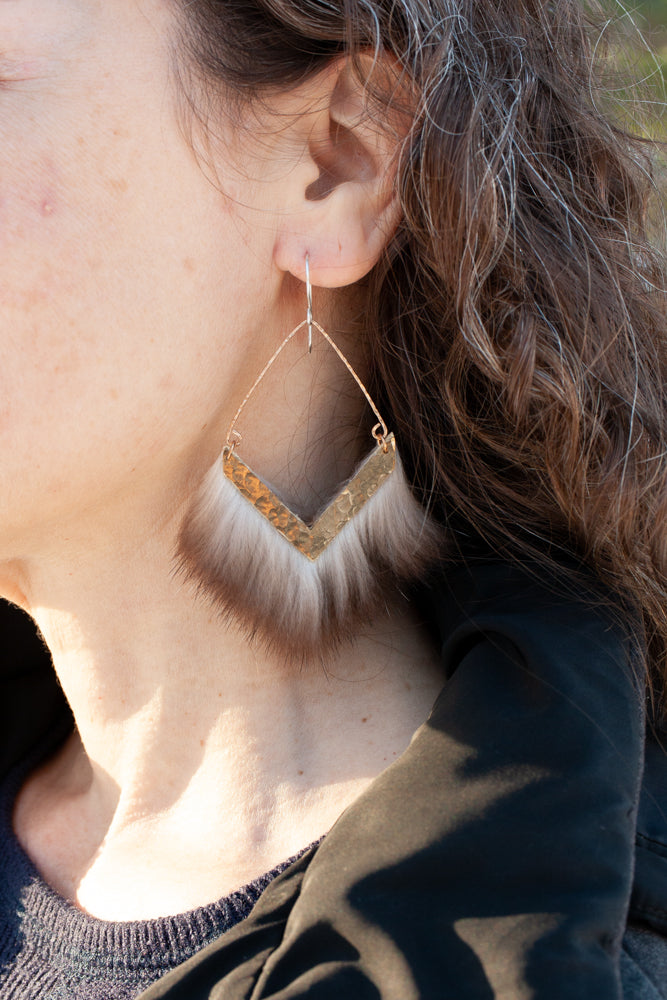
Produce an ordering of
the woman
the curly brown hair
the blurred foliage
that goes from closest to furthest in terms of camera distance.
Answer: the woman, the curly brown hair, the blurred foliage

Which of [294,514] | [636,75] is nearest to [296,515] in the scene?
[294,514]

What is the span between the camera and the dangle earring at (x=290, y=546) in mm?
1245

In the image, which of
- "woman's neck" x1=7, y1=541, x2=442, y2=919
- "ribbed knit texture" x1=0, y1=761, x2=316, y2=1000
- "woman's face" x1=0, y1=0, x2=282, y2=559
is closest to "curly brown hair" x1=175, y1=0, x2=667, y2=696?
"woman's face" x1=0, y1=0, x2=282, y2=559

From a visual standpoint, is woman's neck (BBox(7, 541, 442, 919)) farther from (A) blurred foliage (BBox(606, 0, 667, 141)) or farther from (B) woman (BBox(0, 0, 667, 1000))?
(A) blurred foliage (BBox(606, 0, 667, 141))

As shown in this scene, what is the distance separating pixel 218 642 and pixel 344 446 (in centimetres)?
36

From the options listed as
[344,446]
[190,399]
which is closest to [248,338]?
[190,399]

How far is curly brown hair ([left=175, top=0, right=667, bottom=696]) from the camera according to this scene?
1151 mm

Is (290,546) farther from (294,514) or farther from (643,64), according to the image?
(643,64)

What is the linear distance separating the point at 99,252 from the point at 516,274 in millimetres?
544

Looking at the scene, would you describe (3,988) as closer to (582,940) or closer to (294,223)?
(582,940)

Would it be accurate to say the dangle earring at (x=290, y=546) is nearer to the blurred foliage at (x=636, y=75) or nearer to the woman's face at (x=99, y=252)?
the woman's face at (x=99, y=252)

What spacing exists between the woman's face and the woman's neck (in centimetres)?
27

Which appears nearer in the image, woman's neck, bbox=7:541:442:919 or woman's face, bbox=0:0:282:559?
woman's face, bbox=0:0:282:559

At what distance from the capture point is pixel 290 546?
1250 mm
